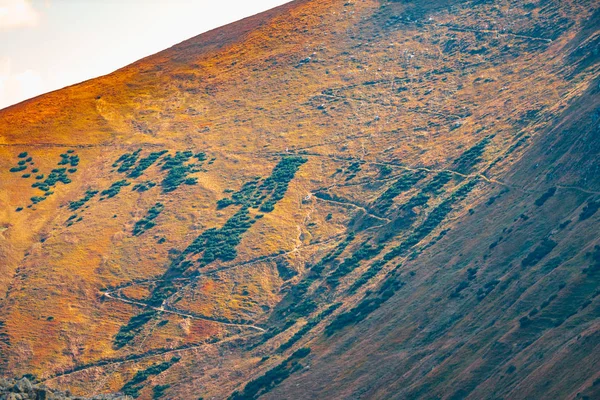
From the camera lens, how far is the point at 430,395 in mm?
64688

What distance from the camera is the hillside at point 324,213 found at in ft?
241

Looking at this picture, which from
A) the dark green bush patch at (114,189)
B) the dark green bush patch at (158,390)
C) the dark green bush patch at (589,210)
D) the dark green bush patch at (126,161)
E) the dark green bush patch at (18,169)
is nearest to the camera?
the dark green bush patch at (589,210)

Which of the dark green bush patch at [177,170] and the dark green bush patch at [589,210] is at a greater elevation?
the dark green bush patch at [177,170]

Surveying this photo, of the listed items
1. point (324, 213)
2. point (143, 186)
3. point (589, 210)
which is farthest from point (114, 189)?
point (589, 210)

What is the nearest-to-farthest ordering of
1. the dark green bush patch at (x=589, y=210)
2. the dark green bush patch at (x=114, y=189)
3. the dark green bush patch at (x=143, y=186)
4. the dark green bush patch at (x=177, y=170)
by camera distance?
the dark green bush patch at (x=589, y=210) < the dark green bush patch at (x=177, y=170) < the dark green bush patch at (x=114, y=189) < the dark green bush patch at (x=143, y=186)

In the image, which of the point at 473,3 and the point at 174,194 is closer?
the point at 174,194

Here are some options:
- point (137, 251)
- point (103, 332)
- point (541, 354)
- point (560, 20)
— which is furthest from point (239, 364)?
point (560, 20)

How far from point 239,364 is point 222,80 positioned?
77.5 m

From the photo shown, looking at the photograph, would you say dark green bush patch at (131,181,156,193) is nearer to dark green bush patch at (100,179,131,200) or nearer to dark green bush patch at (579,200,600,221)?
dark green bush patch at (100,179,131,200)

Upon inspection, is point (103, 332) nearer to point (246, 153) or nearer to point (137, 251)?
point (137, 251)

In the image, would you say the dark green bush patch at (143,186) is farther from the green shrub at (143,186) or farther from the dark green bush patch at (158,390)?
the dark green bush patch at (158,390)

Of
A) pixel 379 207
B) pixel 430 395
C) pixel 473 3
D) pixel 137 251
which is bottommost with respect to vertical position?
pixel 430 395

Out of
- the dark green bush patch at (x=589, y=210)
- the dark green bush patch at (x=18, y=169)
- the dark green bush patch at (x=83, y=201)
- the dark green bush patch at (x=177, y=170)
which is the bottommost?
the dark green bush patch at (x=589, y=210)

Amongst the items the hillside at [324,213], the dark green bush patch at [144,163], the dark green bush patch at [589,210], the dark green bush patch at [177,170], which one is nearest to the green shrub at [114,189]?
the hillside at [324,213]
